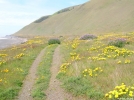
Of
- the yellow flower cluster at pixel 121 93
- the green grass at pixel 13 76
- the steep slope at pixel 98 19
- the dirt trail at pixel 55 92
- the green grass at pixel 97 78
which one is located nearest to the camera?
the yellow flower cluster at pixel 121 93

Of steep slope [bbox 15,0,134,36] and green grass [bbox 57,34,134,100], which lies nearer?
green grass [bbox 57,34,134,100]

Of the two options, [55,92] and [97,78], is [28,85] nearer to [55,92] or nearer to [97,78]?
[55,92]

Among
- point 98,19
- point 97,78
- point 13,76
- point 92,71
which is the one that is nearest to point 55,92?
point 97,78

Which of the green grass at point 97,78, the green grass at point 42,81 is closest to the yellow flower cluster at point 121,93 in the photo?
the green grass at point 97,78

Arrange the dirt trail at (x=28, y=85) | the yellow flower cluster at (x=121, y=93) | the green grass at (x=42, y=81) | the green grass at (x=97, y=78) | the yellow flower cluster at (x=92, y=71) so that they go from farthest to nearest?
the yellow flower cluster at (x=92, y=71) < the dirt trail at (x=28, y=85) < the green grass at (x=42, y=81) < the green grass at (x=97, y=78) < the yellow flower cluster at (x=121, y=93)

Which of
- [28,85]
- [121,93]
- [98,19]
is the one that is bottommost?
[98,19]

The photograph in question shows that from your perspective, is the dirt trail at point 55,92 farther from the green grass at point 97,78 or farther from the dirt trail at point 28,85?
the dirt trail at point 28,85

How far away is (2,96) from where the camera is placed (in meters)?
11.0

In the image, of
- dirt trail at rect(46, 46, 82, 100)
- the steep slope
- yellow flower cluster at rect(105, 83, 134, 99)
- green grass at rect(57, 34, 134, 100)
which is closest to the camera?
yellow flower cluster at rect(105, 83, 134, 99)

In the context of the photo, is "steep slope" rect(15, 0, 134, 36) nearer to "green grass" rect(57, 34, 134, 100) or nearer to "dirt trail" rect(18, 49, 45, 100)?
"green grass" rect(57, 34, 134, 100)

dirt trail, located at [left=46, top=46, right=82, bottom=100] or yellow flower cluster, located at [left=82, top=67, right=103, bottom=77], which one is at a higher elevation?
yellow flower cluster, located at [left=82, top=67, right=103, bottom=77]

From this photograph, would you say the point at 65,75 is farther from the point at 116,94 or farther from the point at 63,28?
the point at 63,28

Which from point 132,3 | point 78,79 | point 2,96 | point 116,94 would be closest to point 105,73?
point 78,79

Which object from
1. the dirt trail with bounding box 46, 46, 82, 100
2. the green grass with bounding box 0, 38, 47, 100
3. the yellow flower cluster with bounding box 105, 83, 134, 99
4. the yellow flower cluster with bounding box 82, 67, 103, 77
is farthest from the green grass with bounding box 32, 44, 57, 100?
the yellow flower cluster with bounding box 105, 83, 134, 99
